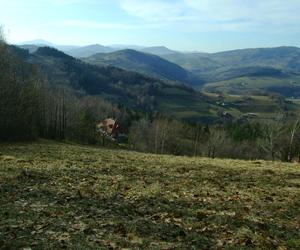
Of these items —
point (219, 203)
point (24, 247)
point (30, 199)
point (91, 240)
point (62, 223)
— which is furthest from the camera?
point (219, 203)

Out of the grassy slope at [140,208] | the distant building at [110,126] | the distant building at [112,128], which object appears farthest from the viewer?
the distant building at [110,126]

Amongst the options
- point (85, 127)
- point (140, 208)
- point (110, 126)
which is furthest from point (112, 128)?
point (140, 208)

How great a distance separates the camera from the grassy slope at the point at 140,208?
13.5m

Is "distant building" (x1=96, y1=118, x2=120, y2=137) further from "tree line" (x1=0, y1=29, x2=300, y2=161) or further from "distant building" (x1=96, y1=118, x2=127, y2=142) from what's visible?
"tree line" (x1=0, y1=29, x2=300, y2=161)

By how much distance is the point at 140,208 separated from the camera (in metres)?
17.3

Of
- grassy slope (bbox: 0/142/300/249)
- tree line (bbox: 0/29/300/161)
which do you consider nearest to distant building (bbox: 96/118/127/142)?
tree line (bbox: 0/29/300/161)

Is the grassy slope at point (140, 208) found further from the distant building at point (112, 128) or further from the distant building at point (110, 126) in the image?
the distant building at point (110, 126)

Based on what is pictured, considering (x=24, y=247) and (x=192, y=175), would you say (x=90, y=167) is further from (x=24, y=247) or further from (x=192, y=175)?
(x=24, y=247)

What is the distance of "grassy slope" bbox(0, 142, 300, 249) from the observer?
1345 centimetres

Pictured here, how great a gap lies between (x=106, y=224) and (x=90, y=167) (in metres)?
13.0

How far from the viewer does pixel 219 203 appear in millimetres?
19047

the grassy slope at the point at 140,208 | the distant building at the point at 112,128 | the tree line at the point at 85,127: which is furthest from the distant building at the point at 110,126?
the grassy slope at the point at 140,208

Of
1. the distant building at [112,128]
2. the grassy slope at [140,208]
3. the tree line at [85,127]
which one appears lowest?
the distant building at [112,128]

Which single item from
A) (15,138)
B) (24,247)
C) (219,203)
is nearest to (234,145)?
(15,138)
